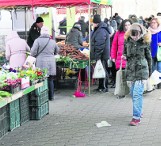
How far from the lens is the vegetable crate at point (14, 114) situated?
6.75 metres

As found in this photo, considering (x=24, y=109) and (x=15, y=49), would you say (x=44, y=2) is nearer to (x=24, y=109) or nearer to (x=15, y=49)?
(x=15, y=49)

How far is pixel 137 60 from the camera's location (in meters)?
6.94

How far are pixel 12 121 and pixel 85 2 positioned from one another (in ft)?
11.8

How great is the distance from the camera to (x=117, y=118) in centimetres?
755

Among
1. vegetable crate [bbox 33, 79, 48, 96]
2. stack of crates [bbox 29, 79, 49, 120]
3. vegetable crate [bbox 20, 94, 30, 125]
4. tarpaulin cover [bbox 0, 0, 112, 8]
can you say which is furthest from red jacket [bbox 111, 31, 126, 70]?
vegetable crate [bbox 20, 94, 30, 125]

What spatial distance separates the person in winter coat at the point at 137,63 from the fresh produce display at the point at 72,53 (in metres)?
3.10

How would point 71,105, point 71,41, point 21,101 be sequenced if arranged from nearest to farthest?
point 21,101
point 71,105
point 71,41

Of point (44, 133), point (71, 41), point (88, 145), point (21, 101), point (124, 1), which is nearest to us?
point (88, 145)

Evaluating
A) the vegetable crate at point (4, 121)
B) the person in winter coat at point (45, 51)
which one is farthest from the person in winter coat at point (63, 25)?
the vegetable crate at point (4, 121)

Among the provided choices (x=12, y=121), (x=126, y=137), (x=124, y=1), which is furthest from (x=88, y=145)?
(x=124, y=1)

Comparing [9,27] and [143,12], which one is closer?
[9,27]

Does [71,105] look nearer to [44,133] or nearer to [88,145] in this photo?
[44,133]

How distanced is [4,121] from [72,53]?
Answer: 4034 mm

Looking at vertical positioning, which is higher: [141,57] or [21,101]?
[141,57]
